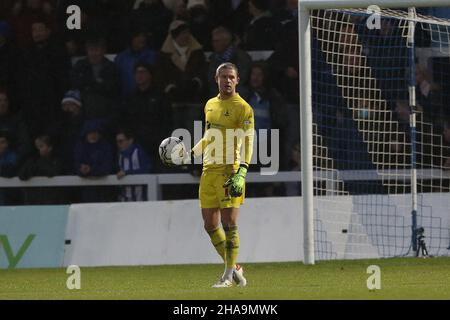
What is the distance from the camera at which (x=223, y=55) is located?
61.5 feet

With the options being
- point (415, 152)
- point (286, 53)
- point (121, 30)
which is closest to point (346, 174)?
point (415, 152)

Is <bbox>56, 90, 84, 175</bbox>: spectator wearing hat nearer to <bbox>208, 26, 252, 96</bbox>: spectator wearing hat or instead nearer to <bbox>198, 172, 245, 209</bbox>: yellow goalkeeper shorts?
<bbox>208, 26, 252, 96</bbox>: spectator wearing hat

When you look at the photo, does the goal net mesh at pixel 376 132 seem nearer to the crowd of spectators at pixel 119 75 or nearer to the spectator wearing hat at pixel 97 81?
the crowd of spectators at pixel 119 75

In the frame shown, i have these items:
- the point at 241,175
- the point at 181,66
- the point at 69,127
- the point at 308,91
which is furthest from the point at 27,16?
the point at 241,175

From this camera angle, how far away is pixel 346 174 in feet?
57.2

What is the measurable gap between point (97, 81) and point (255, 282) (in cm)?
651

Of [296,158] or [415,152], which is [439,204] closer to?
[415,152]

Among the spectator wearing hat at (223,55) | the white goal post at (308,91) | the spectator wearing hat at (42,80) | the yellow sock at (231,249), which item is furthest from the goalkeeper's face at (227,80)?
the spectator wearing hat at (42,80)

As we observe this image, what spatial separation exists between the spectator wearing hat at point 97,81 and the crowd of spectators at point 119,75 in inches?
0.6

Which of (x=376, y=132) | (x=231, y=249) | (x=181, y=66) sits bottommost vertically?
(x=231, y=249)

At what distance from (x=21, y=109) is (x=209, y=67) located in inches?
111

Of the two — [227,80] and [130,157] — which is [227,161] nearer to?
[227,80]

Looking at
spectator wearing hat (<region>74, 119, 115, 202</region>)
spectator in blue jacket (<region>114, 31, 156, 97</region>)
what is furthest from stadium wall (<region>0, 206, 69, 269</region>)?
spectator in blue jacket (<region>114, 31, 156, 97</region>)

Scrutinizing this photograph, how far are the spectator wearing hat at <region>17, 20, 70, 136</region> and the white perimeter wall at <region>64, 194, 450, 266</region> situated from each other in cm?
259
